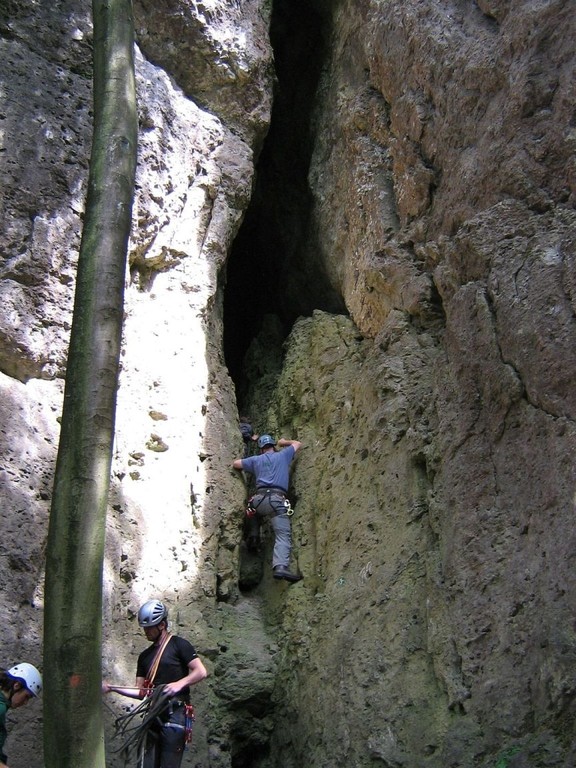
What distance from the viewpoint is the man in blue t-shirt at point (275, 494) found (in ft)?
23.5

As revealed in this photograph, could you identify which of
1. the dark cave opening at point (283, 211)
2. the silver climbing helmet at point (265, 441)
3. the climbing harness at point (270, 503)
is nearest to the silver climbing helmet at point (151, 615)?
the climbing harness at point (270, 503)

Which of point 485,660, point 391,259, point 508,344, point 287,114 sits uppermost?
point 287,114

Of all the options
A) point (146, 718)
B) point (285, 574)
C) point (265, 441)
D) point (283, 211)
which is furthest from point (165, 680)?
point (283, 211)

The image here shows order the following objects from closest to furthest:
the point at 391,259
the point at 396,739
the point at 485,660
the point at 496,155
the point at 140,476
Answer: the point at 485,660
the point at 396,739
the point at 496,155
the point at 140,476
the point at 391,259

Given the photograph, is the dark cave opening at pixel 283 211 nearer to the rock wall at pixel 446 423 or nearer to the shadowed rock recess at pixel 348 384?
the shadowed rock recess at pixel 348 384

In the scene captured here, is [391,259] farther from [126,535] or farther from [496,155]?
[126,535]

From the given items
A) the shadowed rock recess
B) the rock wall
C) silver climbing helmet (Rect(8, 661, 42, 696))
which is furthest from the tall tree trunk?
the rock wall

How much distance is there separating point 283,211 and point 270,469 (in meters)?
3.74

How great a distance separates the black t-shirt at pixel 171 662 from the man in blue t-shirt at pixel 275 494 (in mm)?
1833

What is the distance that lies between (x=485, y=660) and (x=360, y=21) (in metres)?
6.44

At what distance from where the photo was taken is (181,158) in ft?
26.1

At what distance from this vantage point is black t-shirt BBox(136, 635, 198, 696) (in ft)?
17.1

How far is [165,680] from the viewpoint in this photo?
519 centimetres

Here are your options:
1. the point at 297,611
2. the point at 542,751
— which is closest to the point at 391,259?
the point at 297,611
